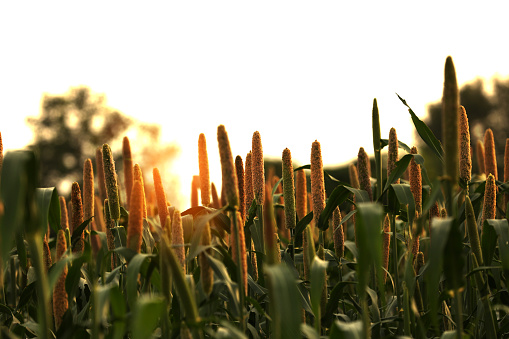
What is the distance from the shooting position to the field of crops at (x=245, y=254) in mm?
1965

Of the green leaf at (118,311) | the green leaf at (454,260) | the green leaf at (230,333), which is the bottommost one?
the green leaf at (230,333)

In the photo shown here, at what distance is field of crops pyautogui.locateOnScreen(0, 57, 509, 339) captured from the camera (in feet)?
6.45

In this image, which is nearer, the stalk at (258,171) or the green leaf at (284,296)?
the green leaf at (284,296)

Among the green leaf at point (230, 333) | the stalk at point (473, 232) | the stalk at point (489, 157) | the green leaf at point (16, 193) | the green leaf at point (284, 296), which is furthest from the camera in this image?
the stalk at point (489, 157)

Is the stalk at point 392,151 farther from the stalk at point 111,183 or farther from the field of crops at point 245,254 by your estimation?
the stalk at point 111,183

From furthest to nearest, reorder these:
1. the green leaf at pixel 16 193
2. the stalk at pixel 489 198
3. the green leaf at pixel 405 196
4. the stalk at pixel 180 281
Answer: the stalk at pixel 489 198
the green leaf at pixel 405 196
the stalk at pixel 180 281
the green leaf at pixel 16 193

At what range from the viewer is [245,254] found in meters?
2.51

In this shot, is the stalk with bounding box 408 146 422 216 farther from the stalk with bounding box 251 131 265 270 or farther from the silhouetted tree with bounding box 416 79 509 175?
the silhouetted tree with bounding box 416 79 509 175

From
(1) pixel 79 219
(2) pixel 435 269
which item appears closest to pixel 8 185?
(2) pixel 435 269

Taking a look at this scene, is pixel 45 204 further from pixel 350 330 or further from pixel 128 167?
pixel 350 330

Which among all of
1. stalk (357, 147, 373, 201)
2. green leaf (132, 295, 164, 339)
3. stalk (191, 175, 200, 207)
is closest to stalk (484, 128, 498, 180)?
stalk (357, 147, 373, 201)

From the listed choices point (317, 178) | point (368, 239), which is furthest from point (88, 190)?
point (368, 239)

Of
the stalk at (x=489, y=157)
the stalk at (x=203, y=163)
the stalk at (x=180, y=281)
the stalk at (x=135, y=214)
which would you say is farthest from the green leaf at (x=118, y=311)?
the stalk at (x=489, y=157)

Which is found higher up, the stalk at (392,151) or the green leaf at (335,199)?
the stalk at (392,151)
